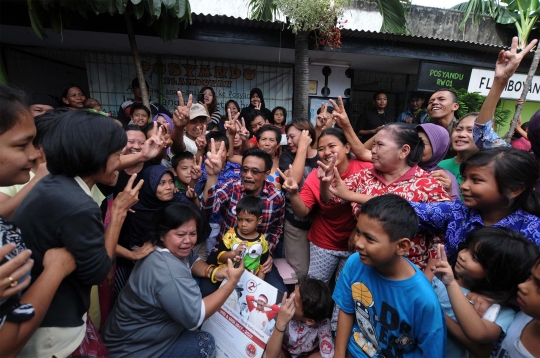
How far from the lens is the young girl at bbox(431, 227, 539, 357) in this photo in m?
1.33

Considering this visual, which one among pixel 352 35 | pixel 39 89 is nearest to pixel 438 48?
pixel 352 35

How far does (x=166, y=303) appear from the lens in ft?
5.48

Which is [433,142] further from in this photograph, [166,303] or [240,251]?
[166,303]

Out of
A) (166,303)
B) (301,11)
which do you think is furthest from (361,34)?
(166,303)

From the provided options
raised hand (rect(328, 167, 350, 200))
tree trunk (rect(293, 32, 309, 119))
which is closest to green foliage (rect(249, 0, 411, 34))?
tree trunk (rect(293, 32, 309, 119))

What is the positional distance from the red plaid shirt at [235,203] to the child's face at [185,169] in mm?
364

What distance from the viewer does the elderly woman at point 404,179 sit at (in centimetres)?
192

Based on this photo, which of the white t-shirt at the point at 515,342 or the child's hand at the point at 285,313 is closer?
the white t-shirt at the point at 515,342

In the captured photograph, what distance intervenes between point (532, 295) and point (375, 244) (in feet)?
2.03

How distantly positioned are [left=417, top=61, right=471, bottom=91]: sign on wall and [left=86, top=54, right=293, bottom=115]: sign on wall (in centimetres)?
306

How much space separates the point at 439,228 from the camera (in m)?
1.82

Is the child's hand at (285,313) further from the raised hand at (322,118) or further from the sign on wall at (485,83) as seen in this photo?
the sign on wall at (485,83)

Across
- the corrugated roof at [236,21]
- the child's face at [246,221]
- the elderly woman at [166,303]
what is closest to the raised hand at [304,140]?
the child's face at [246,221]

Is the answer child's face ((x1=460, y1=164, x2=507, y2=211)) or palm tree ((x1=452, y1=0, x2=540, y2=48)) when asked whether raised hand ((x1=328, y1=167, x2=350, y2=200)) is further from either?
palm tree ((x1=452, y1=0, x2=540, y2=48))
